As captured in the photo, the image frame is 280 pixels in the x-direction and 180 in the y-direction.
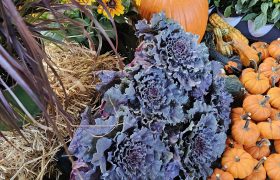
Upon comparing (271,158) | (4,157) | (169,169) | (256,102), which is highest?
(4,157)

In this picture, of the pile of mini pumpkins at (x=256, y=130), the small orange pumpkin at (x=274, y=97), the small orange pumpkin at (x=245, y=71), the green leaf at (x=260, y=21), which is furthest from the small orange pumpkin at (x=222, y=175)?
the green leaf at (x=260, y=21)

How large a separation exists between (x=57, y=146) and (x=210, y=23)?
1.26m

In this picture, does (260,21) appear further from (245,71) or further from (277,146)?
(277,146)

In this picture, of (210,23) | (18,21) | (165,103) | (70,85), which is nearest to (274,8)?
(210,23)

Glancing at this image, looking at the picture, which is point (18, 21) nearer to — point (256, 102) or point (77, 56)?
point (77, 56)

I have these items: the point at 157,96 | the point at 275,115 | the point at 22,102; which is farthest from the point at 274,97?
the point at 22,102

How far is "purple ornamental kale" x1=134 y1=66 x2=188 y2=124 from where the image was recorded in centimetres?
135

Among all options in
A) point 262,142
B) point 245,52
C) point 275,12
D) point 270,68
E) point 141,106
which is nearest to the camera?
point 141,106

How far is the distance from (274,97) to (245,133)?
0.27m

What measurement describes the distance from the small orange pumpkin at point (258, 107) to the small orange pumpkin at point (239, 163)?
0.62 ft

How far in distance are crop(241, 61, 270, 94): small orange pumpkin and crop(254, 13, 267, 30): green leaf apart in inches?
16.8

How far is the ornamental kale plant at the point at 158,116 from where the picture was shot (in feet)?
4.15

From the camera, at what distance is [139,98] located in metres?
1.35

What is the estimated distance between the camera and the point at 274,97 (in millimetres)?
1779
